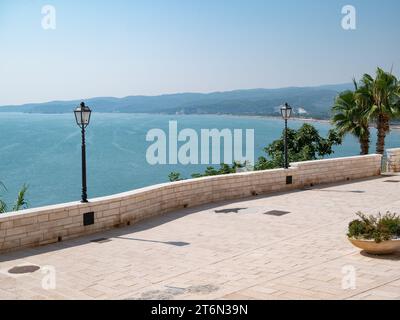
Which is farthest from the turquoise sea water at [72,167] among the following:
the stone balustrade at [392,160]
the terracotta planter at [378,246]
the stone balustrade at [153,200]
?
the terracotta planter at [378,246]

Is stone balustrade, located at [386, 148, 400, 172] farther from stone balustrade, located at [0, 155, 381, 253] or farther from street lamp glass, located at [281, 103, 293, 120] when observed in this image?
street lamp glass, located at [281, 103, 293, 120]

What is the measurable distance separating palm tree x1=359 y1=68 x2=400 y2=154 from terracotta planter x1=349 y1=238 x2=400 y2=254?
15.2 metres

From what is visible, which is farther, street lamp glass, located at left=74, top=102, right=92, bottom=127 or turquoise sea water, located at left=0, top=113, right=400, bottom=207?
turquoise sea water, located at left=0, top=113, right=400, bottom=207

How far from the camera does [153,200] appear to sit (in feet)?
38.7

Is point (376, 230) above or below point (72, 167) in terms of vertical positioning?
above

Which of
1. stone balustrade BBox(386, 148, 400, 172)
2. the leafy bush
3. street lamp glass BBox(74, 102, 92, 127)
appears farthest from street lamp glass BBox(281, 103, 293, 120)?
the leafy bush

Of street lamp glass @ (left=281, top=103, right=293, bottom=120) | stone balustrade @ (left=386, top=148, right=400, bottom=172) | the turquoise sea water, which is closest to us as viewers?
street lamp glass @ (left=281, top=103, right=293, bottom=120)

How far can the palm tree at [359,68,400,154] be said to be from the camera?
21.5 metres

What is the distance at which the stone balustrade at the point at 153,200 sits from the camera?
29.4 feet

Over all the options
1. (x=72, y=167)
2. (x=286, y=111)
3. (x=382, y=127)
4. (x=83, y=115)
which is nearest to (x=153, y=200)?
(x=83, y=115)

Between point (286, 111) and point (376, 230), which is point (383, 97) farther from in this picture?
point (376, 230)

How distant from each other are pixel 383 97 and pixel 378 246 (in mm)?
15734

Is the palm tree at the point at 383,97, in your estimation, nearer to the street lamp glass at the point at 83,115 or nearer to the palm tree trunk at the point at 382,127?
the palm tree trunk at the point at 382,127

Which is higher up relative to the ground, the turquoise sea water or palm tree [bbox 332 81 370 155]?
palm tree [bbox 332 81 370 155]
